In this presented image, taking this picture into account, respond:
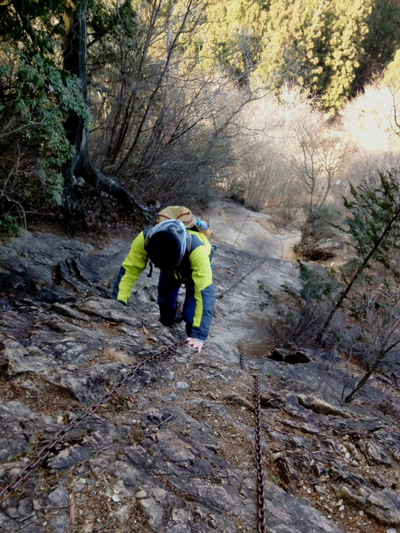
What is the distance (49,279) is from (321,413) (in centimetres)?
441

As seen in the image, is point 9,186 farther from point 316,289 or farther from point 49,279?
point 316,289

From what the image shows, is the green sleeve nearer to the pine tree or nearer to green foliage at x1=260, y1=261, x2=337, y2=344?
green foliage at x1=260, y1=261, x2=337, y2=344

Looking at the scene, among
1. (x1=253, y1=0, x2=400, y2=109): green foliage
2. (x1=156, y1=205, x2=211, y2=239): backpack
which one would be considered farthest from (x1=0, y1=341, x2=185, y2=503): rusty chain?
(x1=253, y1=0, x2=400, y2=109): green foliage

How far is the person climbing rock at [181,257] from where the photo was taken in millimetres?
2768

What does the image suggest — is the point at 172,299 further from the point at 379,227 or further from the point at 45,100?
the point at 379,227

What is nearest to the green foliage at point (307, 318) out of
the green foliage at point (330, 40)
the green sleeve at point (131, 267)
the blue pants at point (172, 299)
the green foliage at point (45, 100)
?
the blue pants at point (172, 299)

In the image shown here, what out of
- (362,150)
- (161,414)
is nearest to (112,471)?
(161,414)

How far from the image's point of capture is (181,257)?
2.83 meters

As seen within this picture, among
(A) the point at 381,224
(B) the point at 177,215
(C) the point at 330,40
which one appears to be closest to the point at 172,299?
(B) the point at 177,215

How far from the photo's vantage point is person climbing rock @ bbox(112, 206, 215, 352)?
2.77 m

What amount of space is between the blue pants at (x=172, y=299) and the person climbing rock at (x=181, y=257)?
0.38 feet

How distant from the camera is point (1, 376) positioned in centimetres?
244

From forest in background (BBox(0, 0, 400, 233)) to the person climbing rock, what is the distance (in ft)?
7.94

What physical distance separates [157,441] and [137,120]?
8.89m
